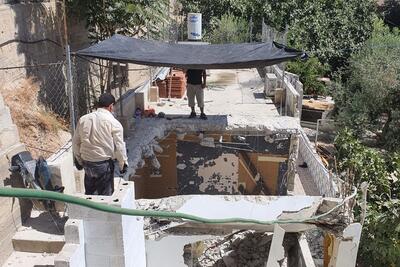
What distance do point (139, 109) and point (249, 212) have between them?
4.72 meters

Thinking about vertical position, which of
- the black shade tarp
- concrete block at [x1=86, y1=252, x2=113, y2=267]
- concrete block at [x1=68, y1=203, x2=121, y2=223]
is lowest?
concrete block at [x1=86, y1=252, x2=113, y2=267]

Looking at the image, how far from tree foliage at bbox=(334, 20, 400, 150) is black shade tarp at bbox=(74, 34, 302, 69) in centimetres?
810

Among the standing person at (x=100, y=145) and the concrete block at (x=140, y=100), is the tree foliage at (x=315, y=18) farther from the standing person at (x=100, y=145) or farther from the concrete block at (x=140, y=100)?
the standing person at (x=100, y=145)

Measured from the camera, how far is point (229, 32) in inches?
685

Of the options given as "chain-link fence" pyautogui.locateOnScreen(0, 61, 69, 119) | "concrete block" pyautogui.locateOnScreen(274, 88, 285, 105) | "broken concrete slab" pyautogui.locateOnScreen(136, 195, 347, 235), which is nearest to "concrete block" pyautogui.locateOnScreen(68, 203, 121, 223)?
"broken concrete slab" pyautogui.locateOnScreen(136, 195, 347, 235)

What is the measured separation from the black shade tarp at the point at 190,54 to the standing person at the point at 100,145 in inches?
114

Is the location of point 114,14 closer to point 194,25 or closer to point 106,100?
point 194,25

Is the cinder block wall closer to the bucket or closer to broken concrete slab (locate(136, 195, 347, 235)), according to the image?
broken concrete slab (locate(136, 195, 347, 235))

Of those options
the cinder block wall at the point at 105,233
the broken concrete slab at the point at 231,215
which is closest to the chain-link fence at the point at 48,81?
the broken concrete slab at the point at 231,215

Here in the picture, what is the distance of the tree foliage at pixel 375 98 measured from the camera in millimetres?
15727

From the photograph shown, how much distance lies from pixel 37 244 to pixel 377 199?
6.66 m

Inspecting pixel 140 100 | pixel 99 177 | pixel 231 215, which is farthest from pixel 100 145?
pixel 140 100

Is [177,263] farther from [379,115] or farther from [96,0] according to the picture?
[379,115]

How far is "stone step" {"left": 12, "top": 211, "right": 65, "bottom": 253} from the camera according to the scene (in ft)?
14.7
